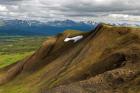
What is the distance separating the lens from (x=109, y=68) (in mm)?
62062

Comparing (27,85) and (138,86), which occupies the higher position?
(138,86)

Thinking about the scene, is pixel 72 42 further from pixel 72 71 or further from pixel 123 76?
pixel 123 76

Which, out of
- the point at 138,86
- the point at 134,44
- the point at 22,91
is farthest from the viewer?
the point at 22,91

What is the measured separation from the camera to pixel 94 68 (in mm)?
65875

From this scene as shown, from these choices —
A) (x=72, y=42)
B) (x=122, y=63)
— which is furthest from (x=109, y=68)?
(x=72, y=42)

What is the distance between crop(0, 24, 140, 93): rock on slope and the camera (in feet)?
177

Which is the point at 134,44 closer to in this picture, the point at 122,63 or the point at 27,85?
the point at 122,63

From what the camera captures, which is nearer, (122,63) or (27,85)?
(122,63)

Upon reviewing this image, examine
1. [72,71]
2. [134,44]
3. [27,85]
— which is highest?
[134,44]

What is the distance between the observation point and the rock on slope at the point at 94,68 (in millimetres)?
54062

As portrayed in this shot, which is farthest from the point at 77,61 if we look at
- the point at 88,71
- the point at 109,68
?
the point at 109,68

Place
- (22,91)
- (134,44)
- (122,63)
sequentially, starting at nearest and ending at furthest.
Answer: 1. (122,63)
2. (134,44)
3. (22,91)

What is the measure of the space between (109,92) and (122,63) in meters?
11.2

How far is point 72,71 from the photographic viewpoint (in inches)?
2790
